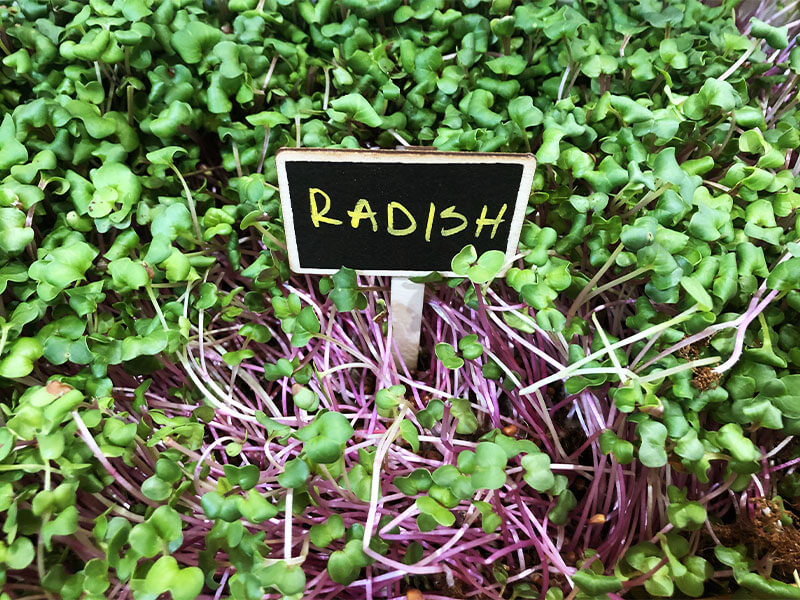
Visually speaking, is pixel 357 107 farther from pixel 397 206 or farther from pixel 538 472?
pixel 538 472

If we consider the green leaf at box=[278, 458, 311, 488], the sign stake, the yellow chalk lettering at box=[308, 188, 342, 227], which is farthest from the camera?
the sign stake

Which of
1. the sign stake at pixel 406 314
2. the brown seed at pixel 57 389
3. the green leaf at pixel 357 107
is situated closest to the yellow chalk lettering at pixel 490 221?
the sign stake at pixel 406 314

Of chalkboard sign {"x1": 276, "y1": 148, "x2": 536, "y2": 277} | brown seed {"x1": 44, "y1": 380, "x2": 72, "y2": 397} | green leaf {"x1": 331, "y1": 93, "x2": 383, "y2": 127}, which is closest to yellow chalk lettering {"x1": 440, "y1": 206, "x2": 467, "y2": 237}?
chalkboard sign {"x1": 276, "y1": 148, "x2": 536, "y2": 277}

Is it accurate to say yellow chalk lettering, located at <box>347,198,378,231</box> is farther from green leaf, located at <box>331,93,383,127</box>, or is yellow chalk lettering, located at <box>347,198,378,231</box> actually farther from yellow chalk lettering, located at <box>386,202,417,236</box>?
green leaf, located at <box>331,93,383,127</box>

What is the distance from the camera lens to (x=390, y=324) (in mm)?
917

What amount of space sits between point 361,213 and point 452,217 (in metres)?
0.12

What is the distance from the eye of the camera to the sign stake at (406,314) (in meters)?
0.88

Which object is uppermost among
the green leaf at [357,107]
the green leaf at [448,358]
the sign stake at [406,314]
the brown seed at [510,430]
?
the green leaf at [357,107]

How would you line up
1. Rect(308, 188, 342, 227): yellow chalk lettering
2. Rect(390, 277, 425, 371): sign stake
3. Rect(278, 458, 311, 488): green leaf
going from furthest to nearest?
Rect(390, 277, 425, 371): sign stake, Rect(308, 188, 342, 227): yellow chalk lettering, Rect(278, 458, 311, 488): green leaf

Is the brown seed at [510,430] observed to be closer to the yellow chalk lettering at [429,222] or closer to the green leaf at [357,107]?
the yellow chalk lettering at [429,222]

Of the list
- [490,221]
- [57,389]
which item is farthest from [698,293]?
[57,389]

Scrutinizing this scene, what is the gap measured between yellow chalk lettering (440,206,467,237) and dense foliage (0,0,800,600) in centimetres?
6

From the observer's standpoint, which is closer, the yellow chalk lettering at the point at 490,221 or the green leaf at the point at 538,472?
the green leaf at the point at 538,472

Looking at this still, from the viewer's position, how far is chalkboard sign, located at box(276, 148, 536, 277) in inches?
28.9
